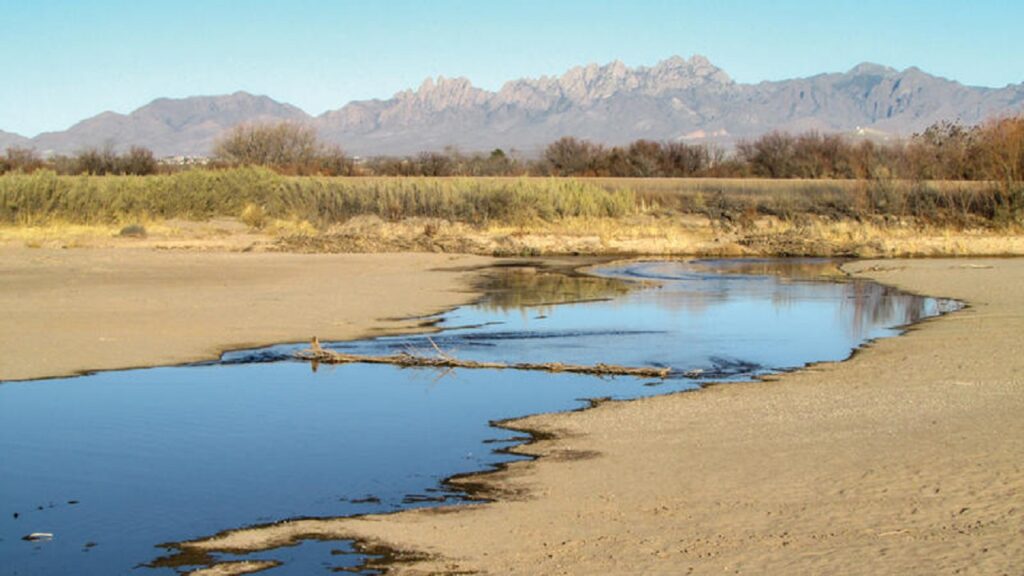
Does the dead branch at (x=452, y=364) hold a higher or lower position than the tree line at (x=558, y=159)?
lower

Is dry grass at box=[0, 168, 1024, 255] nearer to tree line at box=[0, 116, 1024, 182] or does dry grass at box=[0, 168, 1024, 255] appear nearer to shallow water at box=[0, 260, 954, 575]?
tree line at box=[0, 116, 1024, 182]

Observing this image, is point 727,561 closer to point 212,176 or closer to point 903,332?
point 903,332

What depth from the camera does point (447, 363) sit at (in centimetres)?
1658

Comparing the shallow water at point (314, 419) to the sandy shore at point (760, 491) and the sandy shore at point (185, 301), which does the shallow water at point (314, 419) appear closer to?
the sandy shore at point (760, 491)

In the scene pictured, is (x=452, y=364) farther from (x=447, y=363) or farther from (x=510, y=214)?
(x=510, y=214)

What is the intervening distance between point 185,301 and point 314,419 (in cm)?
1070

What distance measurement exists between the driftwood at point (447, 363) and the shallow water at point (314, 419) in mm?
133

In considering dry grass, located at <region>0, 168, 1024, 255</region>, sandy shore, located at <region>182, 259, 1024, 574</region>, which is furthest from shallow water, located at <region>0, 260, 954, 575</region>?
dry grass, located at <region>0, 168, 1024, 255</region>

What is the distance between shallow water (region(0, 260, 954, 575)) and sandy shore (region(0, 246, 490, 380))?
3.66 feet

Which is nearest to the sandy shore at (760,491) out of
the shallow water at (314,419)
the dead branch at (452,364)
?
the shallow water at (314,419)

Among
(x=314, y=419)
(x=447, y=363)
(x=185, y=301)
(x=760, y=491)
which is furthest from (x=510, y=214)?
(x=760, y=491)

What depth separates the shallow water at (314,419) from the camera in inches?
377

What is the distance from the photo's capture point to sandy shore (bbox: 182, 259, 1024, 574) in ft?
26.5

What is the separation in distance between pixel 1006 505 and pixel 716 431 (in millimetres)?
3612
